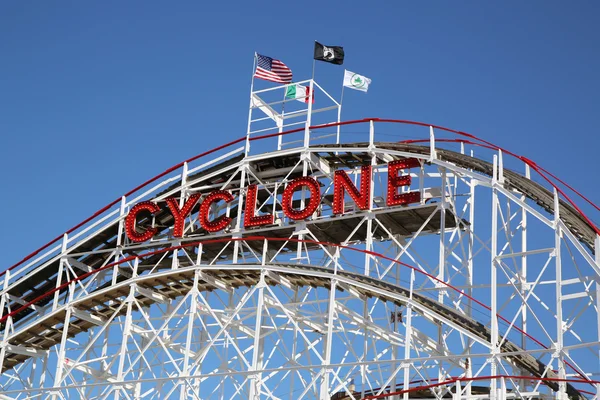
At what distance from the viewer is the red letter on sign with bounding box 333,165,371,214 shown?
44969 millimetres

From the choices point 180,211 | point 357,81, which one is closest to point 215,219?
point 180,211

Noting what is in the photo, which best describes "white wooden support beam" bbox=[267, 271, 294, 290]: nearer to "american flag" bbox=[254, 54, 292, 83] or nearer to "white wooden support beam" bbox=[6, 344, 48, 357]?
"american flag" bbox=[254, 54, 292, 83]

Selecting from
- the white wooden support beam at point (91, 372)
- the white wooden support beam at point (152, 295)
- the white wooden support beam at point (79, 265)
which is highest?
the white wooden support beam at point (79, 265)

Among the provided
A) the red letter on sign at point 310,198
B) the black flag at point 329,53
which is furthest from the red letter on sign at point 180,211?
the black flag at point 329,53

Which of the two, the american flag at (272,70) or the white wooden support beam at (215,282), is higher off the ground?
the american flag at (272,70)

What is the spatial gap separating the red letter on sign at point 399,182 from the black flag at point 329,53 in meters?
7.28

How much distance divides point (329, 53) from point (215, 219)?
338 inches

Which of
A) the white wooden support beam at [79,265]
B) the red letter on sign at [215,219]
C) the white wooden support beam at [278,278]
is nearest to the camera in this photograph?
the white wooden support beam at [278,278]

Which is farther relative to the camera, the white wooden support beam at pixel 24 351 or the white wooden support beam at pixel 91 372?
the white wooden support beam at pixel 24 351

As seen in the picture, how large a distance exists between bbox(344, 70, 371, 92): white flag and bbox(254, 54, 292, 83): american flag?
8.39 feet

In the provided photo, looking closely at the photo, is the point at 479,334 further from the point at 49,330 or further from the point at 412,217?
the point at 49,330

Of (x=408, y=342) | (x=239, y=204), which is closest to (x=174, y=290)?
(x=239, y=204)

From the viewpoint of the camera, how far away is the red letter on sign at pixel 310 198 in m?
45.6

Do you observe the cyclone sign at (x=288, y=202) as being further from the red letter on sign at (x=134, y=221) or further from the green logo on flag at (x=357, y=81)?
the green logo on flag at (x=357, y=81)
